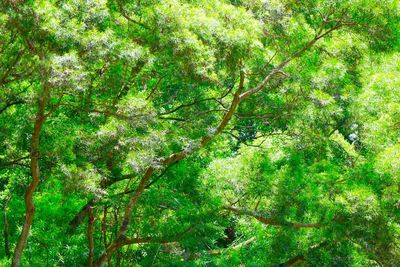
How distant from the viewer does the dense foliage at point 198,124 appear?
6.85m

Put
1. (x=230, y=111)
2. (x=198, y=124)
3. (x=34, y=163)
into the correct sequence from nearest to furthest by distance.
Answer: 1. (x=34, y=163)
2. (x=230, y=111)
3. (x=198, y=124)

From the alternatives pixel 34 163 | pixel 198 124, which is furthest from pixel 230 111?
pixel 34 163

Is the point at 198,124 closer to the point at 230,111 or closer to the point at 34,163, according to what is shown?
the point at 230,111

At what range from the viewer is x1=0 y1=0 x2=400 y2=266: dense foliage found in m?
6.85

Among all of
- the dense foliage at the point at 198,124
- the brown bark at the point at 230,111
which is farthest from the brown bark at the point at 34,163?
the brown bark at the point at 230,111

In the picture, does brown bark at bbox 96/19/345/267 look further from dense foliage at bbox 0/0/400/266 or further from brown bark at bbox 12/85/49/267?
brown bark at bbox 12/85/49/267

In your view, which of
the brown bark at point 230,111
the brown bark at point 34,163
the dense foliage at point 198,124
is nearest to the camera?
the brown bark at point 34,163

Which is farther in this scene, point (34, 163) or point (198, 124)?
point (198, 124)

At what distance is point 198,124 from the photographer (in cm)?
853

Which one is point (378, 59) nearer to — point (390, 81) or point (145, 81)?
point (390, 81)

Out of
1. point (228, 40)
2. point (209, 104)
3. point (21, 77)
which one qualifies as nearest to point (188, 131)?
point (209, 104)

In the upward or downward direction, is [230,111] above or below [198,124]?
below

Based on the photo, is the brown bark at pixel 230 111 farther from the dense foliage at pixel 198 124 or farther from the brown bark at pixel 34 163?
the brown bark at pixel 34 163

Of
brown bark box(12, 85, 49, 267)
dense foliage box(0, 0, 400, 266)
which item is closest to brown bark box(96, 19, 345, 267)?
dense foliage box(0, 0, 400, 266)
